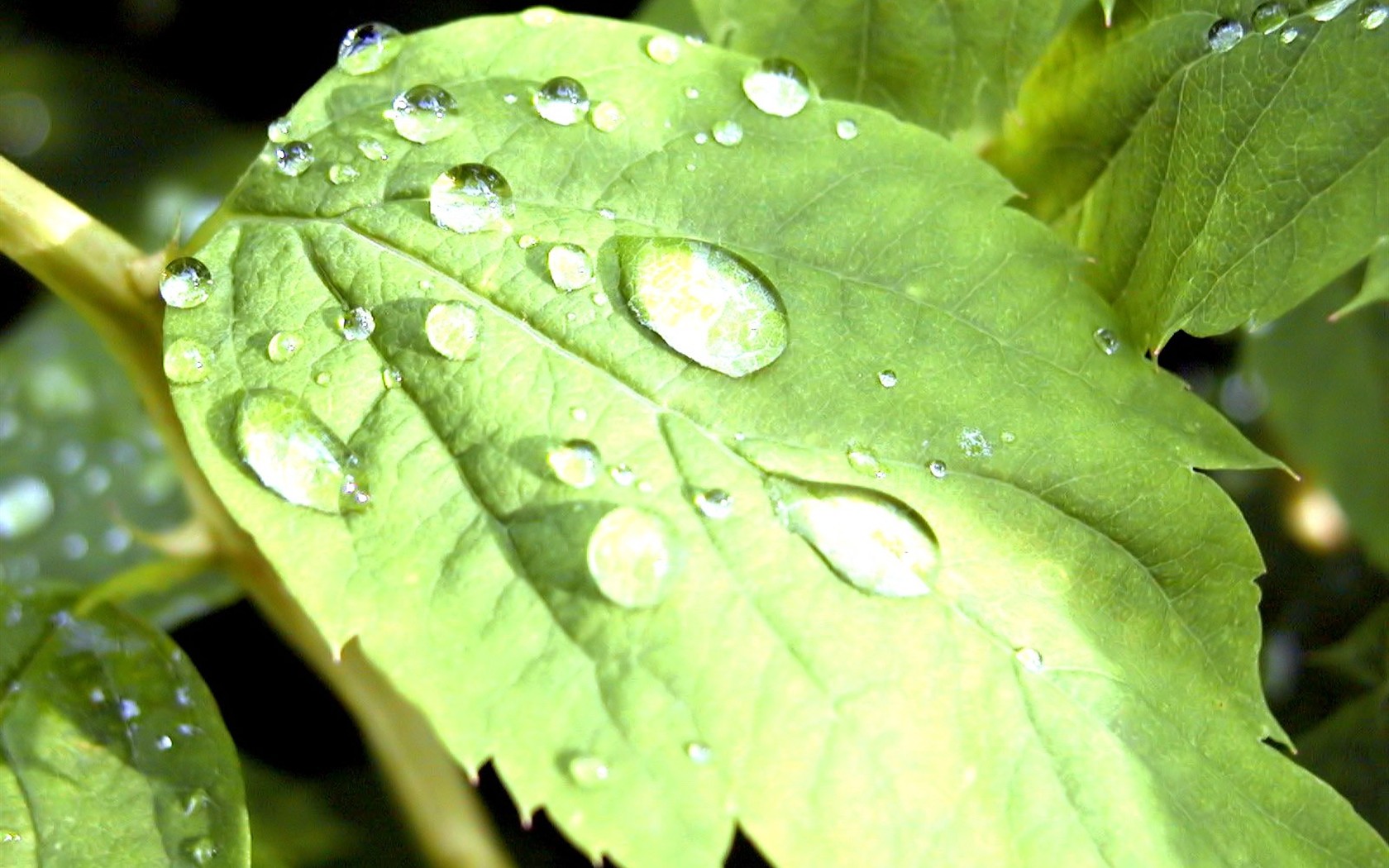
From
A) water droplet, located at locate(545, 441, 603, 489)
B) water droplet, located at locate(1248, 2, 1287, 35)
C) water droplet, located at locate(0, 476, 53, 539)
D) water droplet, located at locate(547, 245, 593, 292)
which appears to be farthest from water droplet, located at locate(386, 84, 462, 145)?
water droplet, located at locate(0, 476, 53, 539)

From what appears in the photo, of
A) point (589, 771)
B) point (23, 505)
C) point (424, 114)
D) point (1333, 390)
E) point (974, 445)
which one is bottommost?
point (23, 505)

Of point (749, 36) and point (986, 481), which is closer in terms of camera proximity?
point (986, 481)

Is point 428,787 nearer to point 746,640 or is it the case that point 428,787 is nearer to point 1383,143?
point 746,640

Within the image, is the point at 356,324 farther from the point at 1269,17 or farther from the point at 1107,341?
the point at 1269,17

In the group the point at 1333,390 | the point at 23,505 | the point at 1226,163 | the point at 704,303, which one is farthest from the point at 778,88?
the point at 23,505

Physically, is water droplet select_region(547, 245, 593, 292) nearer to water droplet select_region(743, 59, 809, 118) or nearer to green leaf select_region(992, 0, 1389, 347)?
water droplet select_region(743, 59, 809, 118)

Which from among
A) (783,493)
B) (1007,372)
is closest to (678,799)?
(783,493)
